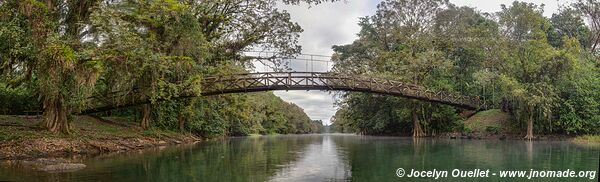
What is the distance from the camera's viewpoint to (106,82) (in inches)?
926

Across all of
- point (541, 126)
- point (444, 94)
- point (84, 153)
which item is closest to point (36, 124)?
point (84, 153)

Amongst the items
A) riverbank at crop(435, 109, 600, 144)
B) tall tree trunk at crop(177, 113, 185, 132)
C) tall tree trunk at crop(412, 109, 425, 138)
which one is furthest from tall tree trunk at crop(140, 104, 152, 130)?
riverbank at crop(435, 109, 600, 144)

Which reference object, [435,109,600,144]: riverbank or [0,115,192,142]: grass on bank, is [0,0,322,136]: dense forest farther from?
[435,109,600,144]: riverbank

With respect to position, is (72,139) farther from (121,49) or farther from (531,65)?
(531,65)

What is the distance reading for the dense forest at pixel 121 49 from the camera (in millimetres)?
17516

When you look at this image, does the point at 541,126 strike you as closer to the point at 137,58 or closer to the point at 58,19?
the point at 137,58

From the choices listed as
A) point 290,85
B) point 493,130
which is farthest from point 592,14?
point 290,85

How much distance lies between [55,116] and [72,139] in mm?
1201

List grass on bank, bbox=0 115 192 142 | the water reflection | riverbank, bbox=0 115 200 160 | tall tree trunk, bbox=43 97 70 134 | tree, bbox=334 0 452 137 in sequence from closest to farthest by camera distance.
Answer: the water reflection
riverbank, bbox=0 115 200 160
grass on bank, bbox=0 115 192 142
tall tree trunk, bbox=43 97 70 134
tree, bbox=334 0 452 137

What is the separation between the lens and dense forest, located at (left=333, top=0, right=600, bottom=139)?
1329 inches

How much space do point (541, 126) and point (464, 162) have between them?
2292cm

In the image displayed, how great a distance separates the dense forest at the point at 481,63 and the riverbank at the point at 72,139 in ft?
75.4

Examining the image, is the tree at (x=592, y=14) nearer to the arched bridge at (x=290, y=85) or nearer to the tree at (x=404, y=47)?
the tree at (x=404, y=47)

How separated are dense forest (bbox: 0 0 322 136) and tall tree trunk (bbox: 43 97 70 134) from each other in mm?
37
